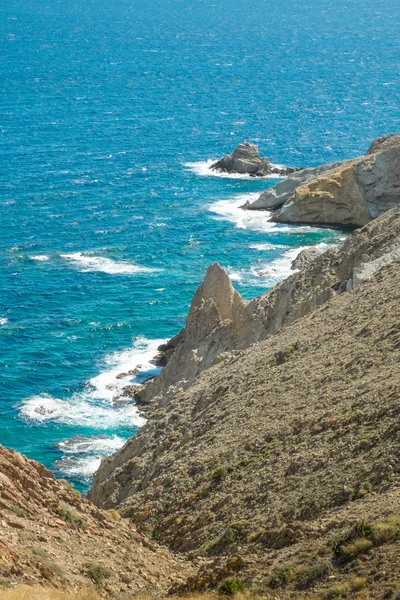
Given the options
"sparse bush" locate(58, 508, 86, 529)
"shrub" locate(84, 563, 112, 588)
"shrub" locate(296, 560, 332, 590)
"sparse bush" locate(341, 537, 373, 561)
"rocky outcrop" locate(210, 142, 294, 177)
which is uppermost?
"rocky outcrop" locate(210, 142, 294, 177)

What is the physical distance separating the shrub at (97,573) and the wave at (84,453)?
28104 mm

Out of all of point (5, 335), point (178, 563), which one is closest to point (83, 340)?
point (5, 335)

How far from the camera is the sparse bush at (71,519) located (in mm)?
32562

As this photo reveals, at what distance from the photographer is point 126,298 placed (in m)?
87.4

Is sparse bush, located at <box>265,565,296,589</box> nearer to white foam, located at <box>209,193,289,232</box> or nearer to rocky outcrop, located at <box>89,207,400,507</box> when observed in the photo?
rocky outcrop, located at <box>89,207,400,507</box>

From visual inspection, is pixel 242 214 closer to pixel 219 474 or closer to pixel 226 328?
pixel 226 328

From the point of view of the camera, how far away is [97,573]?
2966 centimetres

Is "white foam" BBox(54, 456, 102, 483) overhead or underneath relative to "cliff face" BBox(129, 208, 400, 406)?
underneath

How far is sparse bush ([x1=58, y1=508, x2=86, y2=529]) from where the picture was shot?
107 ft

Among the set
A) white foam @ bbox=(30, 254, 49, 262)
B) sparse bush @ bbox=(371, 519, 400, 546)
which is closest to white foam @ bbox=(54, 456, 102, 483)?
sparse bush @ bbox=(371, 519, 400, 546)

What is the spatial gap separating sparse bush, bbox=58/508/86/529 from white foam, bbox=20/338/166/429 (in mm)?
30861

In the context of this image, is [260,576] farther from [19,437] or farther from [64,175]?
[64,175]

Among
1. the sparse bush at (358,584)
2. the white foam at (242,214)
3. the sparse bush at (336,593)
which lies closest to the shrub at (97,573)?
the sparse bush at (336,593)

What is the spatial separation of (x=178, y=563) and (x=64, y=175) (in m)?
99.2
